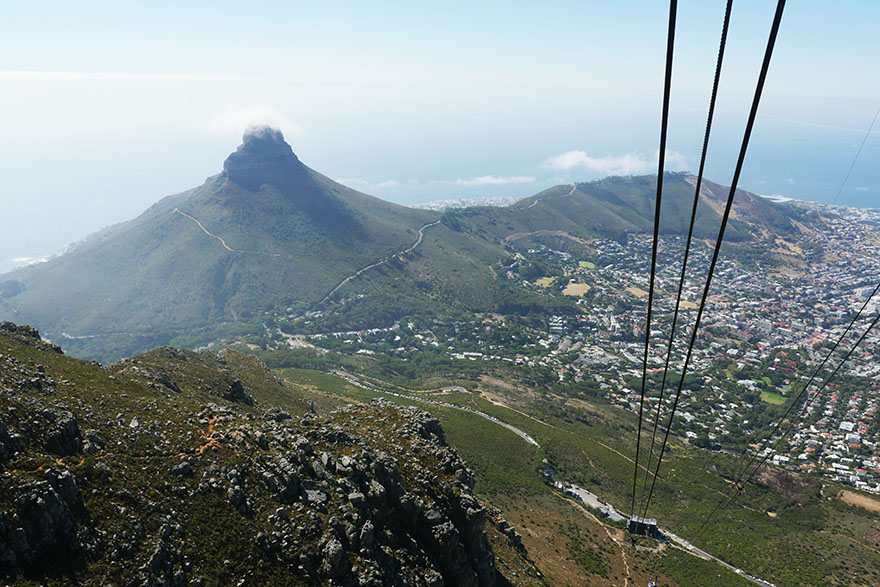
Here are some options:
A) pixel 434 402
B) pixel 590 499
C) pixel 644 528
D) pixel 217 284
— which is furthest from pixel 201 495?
pixel 217 284

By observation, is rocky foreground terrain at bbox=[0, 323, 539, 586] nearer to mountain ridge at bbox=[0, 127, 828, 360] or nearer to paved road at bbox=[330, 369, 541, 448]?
paved road at bbox=[330, 369, 541, 448]

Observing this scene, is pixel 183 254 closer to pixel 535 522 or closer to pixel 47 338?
pixel 47 338

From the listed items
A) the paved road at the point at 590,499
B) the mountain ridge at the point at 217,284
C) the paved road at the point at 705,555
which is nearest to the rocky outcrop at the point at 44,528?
the paved road at the point at 590,499

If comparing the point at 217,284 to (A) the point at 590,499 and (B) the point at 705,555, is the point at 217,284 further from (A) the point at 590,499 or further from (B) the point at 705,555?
(B) the point at 705,555

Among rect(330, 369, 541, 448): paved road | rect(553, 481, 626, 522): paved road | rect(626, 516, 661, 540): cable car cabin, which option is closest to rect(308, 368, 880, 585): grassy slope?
rect(553, 481, 626, 522): paved road

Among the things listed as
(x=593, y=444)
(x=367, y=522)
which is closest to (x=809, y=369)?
(x=593, y=444)

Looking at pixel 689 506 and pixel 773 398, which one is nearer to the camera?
pixel 689 506
